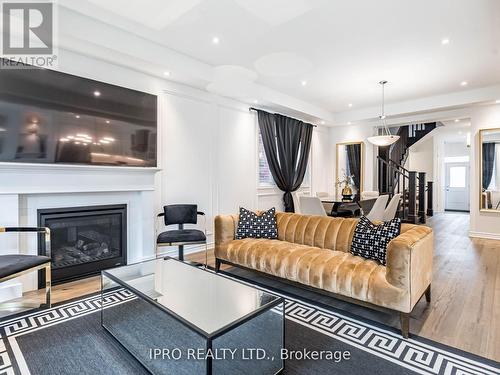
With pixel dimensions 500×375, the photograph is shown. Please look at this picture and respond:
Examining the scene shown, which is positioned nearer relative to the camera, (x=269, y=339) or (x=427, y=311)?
(x=269, y=339)

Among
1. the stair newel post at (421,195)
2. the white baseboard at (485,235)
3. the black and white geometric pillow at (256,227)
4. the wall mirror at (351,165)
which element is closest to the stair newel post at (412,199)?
the stair newel post at (421,195)

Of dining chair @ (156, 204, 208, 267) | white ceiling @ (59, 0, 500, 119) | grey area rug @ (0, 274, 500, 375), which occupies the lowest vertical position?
grey area rug @ (0, 274, 500, 375)

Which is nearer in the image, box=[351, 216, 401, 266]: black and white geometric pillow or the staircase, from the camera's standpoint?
box=[351, 216, 401, 266]: black and white geometric pillow

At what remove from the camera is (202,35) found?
3.39m

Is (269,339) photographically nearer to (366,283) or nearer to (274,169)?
(366,283)

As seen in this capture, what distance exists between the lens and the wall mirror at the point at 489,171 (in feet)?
18.5

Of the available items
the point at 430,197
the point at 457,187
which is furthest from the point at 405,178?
the point at 457,187

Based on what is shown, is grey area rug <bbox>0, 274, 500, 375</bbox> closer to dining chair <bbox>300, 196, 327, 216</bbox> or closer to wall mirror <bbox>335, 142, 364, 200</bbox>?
dining chair <bbox>300, 196, 327, 216</bbox>

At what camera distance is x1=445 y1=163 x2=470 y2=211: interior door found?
1000 cm

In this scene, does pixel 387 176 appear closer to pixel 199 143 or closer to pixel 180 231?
pixel 199 143

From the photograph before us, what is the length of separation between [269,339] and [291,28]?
318cm

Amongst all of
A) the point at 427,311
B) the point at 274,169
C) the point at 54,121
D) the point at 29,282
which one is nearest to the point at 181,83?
the point at 54,121

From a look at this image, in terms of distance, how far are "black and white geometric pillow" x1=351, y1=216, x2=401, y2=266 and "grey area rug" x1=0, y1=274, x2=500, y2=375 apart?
0.60 meters

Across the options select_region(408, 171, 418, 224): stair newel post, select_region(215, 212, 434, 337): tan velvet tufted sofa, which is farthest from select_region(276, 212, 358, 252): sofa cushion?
select_region(408, 171, 418, 224): stair newel post
